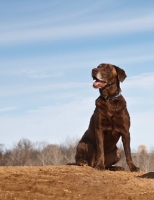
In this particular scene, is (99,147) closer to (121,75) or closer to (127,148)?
(127,148)

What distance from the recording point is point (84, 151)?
41.4ft

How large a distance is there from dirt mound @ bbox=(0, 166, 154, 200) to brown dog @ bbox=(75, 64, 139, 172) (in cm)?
75

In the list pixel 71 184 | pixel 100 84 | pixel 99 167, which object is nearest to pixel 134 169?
pixel 99 167

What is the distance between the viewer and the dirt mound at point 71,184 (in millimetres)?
9102

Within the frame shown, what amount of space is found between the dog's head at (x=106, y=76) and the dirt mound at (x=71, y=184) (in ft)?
6.77

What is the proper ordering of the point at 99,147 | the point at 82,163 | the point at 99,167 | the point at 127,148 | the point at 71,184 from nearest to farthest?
the point at 71,184, the point at 99,167, the point at 99,147, the point at 127,148, the point at 82,163

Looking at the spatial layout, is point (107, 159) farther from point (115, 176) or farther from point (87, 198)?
point (87, 198)

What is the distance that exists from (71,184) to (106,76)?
3.36m

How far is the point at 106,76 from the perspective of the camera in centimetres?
1239

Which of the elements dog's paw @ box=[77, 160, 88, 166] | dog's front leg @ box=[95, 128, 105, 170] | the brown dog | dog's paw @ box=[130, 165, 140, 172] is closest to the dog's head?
the brown dog

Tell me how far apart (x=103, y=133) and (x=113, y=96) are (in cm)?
91

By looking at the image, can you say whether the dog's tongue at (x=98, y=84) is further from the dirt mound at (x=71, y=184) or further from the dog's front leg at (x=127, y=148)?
the dirt mound at (x=71, y=184)

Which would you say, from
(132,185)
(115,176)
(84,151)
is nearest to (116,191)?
(132,185)

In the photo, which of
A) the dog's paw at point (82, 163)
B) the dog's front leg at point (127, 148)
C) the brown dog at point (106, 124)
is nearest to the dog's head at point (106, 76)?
the brown dog at point (106, 124)
